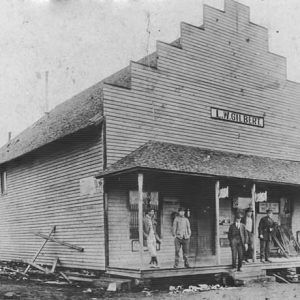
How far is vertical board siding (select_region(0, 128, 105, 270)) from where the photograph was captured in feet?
55.4

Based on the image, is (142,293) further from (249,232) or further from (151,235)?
(249,232)

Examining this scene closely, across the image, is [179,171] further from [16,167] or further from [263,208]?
[16,167]

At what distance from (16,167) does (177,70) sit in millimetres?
9481

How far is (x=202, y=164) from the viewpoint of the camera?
17.1 m

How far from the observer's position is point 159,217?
17656 millimetres

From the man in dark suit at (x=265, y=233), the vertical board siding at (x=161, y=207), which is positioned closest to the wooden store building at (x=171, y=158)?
the vertical board siding at (x=161, y=207)

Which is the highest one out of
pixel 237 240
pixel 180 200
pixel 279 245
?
pixel 180 200

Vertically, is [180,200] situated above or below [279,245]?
above

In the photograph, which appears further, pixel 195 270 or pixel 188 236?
pixel 188 236

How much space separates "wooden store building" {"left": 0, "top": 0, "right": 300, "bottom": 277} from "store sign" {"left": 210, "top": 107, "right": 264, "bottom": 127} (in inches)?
1.7

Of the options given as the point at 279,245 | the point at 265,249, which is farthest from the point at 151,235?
the point at 279,245

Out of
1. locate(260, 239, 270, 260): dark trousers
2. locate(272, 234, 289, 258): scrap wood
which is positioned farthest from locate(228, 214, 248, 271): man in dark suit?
locate(272, 234, 289, 258): scrap wood

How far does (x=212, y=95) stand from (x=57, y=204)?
7.51 metres

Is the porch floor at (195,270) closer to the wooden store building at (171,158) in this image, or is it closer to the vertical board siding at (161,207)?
the wooden store building at (171,158)
